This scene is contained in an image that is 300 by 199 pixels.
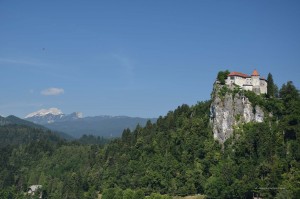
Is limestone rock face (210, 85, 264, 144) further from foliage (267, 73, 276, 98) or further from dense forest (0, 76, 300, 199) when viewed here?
foliage (267, 73, 276, 98)

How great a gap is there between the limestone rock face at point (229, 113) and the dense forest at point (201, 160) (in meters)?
2.14

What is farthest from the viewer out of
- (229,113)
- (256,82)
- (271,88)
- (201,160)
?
(201,160)

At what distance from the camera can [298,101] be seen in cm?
12119

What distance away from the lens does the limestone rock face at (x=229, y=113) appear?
126812 millimetres

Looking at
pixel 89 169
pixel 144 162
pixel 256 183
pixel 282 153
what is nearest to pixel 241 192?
pixel 256 183

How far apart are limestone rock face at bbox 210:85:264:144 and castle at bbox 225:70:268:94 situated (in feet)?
12.4

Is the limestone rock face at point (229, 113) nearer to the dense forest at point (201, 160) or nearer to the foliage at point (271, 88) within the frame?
the dense forest at point (201, 160)

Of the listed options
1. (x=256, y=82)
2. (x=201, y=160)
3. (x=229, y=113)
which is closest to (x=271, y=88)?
(x=256, y=82)

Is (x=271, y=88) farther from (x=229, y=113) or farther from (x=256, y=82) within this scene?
(x=229, y=113)

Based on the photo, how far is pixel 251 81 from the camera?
130875mm

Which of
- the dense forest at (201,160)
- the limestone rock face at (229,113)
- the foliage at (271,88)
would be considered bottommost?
the dense forest at (201,160)

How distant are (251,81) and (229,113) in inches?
446

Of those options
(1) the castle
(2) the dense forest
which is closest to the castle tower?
(1) the castle

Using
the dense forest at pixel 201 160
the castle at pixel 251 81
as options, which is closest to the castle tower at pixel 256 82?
the castle at pixel 251 81
